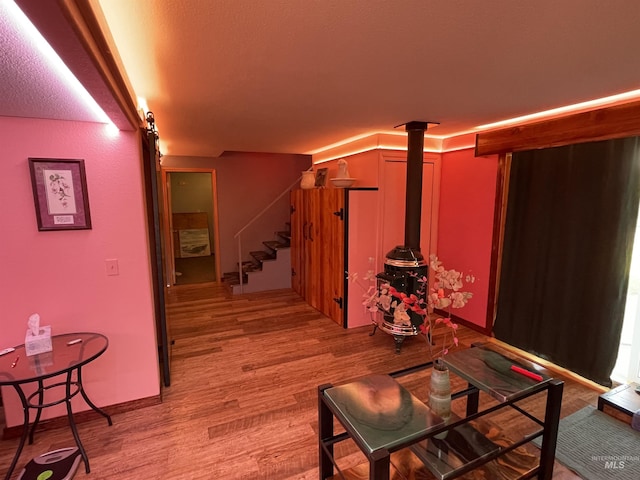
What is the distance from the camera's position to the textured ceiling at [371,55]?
1218 millimetres

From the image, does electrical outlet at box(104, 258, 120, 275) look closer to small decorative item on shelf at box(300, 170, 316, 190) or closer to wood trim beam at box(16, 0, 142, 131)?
wood trim beam at box(16, 0, 142, 131)

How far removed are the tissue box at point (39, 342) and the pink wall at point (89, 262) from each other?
0.22m

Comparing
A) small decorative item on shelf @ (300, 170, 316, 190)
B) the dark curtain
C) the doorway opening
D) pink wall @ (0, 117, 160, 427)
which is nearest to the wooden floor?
pink wall @ (0, 117, 160, 427)

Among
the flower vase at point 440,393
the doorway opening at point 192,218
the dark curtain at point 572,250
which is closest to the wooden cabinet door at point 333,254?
the dark curtain at point 572,250

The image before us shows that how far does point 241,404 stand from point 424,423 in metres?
1.56

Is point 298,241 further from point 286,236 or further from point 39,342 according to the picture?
point 39,342

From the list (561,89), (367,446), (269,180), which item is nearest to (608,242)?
(561,89)

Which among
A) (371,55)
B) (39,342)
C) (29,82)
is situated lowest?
(39,342)

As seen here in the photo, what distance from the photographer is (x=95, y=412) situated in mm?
2273

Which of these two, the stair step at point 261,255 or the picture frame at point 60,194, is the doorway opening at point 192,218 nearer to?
the stair step at point 261,255

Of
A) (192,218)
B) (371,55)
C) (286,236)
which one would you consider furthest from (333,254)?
(192,218)

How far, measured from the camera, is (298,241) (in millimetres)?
5102

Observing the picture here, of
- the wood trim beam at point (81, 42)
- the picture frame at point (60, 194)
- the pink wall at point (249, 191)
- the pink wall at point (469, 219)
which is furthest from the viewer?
the pink wall at point (249, 191)

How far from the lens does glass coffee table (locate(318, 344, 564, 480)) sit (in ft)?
4.42
